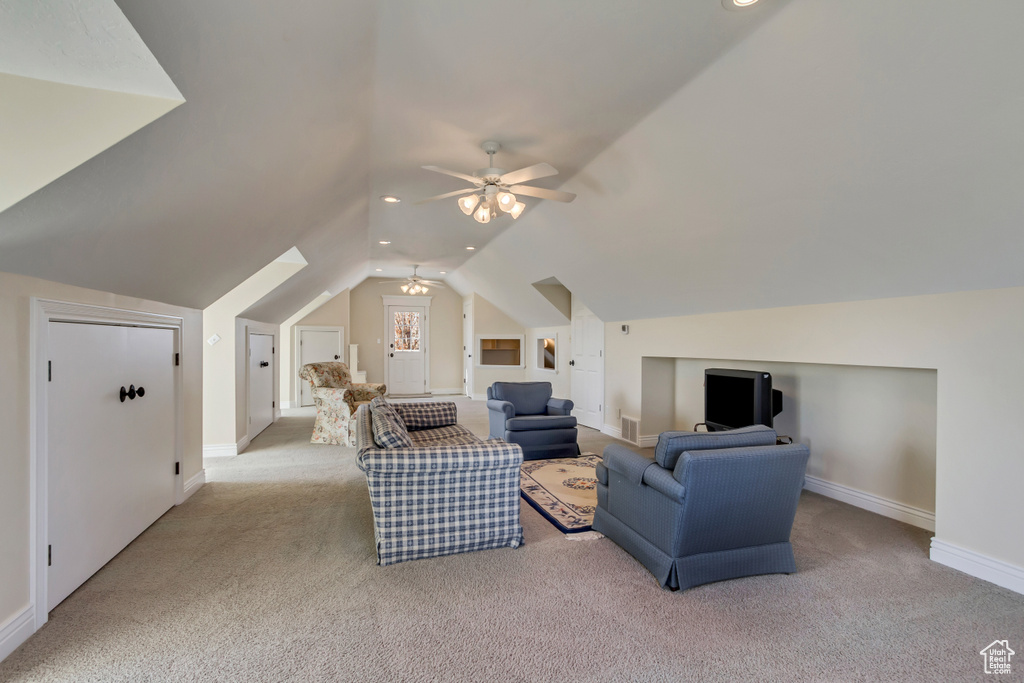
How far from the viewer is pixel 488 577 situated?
8.57 ft

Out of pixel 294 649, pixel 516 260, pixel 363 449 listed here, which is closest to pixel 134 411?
pixel 363 449

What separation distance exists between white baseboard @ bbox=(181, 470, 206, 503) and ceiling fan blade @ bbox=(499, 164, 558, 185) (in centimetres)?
355

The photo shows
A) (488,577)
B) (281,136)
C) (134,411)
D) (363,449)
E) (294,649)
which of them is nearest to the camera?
(294,649)

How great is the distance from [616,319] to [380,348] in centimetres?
628

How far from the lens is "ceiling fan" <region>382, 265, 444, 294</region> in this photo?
9.10 meters

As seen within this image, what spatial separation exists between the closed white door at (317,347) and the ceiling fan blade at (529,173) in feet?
24.2

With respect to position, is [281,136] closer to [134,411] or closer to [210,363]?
[134,411]

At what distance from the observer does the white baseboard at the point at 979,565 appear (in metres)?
2.50

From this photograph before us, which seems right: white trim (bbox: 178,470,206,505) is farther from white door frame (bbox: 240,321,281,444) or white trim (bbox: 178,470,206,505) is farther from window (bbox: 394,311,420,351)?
window (bbox: 394,311,420,351)

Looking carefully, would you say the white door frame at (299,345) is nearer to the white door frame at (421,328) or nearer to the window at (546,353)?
the white door frame at (421,328)

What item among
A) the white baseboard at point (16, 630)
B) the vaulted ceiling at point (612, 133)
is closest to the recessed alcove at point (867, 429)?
the vaulted ceiling at point (612, 133)

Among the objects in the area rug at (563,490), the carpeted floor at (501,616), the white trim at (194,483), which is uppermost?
the white trim at (194,483)

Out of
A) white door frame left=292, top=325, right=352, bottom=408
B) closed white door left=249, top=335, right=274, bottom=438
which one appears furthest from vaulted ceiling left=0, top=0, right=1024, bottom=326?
white door frame left=292, top=325, right=352, bottom=408

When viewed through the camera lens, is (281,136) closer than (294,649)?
No
